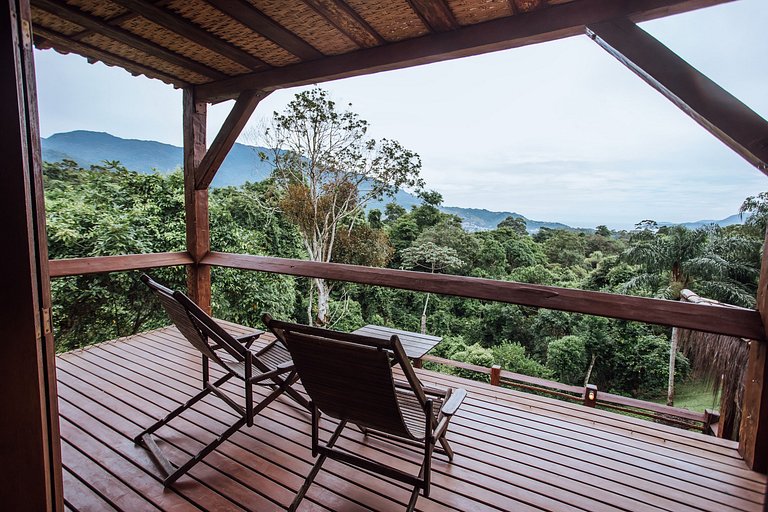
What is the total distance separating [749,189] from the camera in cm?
887

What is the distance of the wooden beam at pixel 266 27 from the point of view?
2.39 meters

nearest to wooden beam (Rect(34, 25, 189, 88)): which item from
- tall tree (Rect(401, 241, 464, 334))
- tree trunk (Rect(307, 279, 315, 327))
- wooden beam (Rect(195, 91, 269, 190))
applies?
wooden beam (Rect(195, 91, 269, 190))

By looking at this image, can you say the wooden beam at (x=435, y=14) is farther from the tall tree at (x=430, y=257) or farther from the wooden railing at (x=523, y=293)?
the tall tree at (x=430, y=257)

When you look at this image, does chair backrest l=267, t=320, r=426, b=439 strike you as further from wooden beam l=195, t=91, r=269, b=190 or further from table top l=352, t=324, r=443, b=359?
wooden beam l=195, t=91, r=269, b=190

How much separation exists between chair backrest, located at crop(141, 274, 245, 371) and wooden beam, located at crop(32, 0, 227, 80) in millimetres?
1976

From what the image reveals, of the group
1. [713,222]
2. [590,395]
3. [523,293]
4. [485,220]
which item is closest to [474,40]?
[523,293]

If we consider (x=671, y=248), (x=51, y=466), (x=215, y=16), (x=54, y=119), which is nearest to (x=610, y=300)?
(x=51, y=466)

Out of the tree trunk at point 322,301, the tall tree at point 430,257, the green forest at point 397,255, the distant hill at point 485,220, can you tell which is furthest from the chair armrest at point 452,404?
the distant hill at point 485,220

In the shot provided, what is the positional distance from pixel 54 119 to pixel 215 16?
20.4 ft

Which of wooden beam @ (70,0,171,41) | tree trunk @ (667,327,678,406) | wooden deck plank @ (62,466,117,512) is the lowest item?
tree trunk @ (667,327,678,406)

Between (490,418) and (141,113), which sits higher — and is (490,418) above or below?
below

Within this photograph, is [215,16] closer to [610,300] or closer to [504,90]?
[610,300]

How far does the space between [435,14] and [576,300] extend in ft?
6.75

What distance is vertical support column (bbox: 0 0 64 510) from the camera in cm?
99
